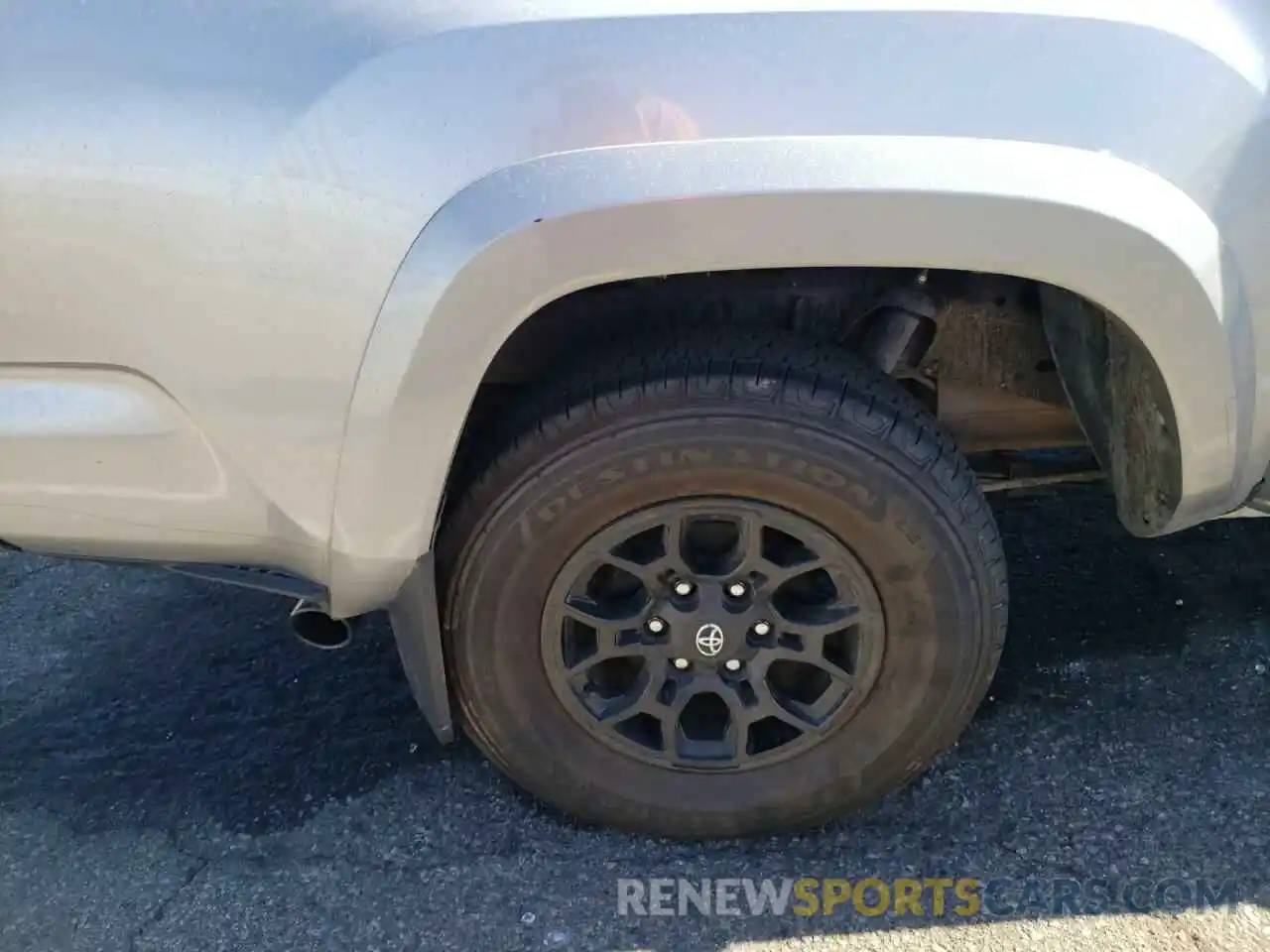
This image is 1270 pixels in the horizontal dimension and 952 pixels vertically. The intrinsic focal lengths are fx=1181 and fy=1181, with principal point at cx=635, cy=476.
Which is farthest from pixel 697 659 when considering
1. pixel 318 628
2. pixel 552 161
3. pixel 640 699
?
pixel 552 161

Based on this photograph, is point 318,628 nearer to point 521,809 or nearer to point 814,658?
point 521,809

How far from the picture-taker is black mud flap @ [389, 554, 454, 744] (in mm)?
2002

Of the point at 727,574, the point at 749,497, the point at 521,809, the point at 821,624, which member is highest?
the point at 749,497

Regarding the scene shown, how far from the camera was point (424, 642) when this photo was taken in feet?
6.80

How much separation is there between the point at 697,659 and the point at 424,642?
488 mm

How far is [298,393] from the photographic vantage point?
1748 mm

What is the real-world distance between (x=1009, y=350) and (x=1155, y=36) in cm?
74

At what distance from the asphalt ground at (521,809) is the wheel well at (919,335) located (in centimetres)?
57

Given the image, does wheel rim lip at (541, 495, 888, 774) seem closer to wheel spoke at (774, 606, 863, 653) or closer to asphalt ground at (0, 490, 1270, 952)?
wheel spoke at (774, 606, 863, 653)

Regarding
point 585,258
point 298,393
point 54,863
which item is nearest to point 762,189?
point 585,258

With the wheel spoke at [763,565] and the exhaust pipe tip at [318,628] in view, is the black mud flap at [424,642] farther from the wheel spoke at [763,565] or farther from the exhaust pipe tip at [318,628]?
the wheel spoke at [763,565]

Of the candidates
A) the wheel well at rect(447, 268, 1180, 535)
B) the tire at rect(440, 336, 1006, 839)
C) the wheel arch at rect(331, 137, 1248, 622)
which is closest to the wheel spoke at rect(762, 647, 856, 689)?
the tire at rect(440, 336, 1006, 839)

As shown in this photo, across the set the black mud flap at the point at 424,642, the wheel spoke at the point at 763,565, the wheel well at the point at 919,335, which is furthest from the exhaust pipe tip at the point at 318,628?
the wheel spoke at the point at 763,565

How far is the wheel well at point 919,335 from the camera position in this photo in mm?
1976
